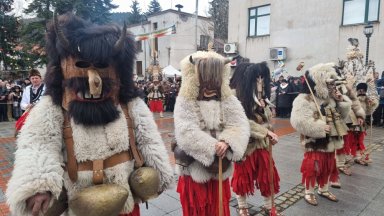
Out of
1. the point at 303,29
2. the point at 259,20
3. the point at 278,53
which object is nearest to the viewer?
the point at 303,29

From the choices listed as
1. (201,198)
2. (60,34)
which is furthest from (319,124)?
(60,34)

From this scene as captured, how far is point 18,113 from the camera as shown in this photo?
11.3 m

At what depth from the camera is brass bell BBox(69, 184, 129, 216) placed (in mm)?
1652

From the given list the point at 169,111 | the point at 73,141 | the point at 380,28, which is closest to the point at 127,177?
the point at 73,141

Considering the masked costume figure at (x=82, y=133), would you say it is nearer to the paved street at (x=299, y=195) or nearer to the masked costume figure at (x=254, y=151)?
the paved street at (x=299, y=195)

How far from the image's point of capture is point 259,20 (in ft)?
55.2

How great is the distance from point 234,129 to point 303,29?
46.4 ft

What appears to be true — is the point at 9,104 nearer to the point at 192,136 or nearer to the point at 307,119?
the point at 192,136

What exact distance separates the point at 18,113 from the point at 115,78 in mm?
11337

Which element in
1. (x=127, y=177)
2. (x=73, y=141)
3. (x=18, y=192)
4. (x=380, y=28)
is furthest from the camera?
(x=380, y=28)

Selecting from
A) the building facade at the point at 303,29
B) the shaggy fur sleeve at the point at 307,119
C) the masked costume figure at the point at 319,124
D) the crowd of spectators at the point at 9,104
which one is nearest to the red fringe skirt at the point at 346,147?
the masked costume figure at the point at 319,124

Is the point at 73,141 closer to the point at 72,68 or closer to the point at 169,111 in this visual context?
the point at 72,68

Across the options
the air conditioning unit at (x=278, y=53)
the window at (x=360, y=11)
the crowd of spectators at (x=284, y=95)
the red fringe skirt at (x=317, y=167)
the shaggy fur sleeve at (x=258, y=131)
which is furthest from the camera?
the air conditioning unit at (x=278, y=53)

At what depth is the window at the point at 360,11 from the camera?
42.5 feet
